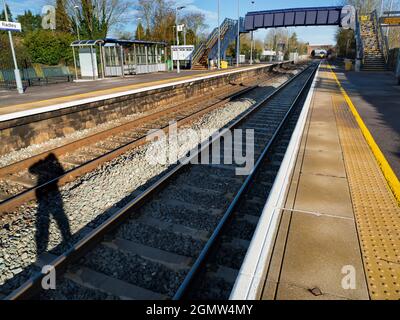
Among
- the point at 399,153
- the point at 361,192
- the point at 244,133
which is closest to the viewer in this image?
the point at 361,192

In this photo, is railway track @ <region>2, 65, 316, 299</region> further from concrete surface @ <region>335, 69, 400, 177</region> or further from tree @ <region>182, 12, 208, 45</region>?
tree @ <region>182, 12, 208, 45</region>

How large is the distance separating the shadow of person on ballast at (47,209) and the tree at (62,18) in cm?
4450

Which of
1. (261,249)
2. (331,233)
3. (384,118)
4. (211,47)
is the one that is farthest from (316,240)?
(211,47)

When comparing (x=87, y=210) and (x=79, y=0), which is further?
(x=79, y=0)

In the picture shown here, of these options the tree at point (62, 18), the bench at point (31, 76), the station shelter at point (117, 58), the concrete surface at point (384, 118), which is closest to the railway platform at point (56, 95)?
the bench at point (31, 76)

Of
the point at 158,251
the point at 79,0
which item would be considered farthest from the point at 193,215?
the point at 79,0

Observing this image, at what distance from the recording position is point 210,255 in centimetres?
376

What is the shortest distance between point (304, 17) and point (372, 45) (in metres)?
9.86

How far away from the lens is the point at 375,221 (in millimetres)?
3812

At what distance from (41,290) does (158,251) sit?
4.52 ft

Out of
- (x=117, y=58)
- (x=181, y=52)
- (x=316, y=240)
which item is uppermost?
(x=181, y=52)

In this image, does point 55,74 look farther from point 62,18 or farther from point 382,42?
point 382,42

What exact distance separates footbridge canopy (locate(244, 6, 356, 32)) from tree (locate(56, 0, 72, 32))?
26475 millimetres

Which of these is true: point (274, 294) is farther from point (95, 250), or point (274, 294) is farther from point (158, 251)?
point (95, 250)
